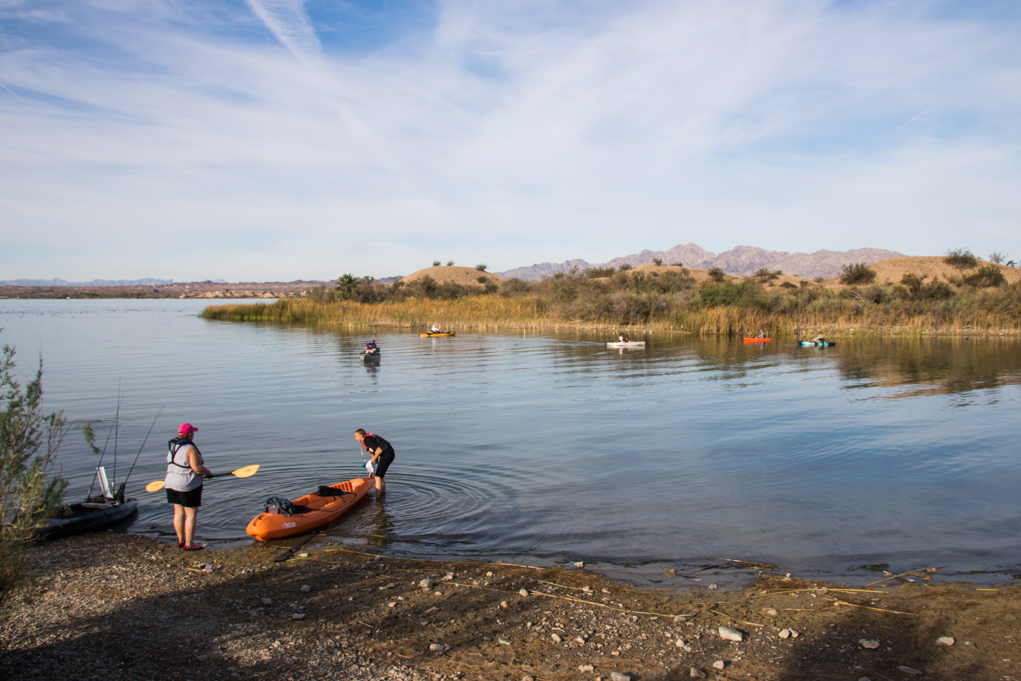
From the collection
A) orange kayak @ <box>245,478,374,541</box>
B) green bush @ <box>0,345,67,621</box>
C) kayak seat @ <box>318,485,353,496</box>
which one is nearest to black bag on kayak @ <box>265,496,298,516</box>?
orange kayak @ <box>245,478,374,541</box>

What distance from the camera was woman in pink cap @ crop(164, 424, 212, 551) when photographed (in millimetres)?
9016

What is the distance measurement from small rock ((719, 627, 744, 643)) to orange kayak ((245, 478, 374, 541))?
19.6 ft

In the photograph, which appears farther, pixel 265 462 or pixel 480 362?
pixel 480 362

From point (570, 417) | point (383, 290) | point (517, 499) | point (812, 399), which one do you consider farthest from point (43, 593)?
point (383, 290)

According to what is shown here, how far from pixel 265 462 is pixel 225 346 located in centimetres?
3241

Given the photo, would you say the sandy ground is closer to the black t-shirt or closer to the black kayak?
the black kayak

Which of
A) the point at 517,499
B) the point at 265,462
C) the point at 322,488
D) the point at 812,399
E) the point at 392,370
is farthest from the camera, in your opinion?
the point at 392,370

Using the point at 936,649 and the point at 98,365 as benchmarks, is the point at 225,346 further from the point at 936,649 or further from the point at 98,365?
the point at 936,649

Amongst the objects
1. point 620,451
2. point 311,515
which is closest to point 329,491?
point 311,515

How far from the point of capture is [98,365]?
3247 centimetres

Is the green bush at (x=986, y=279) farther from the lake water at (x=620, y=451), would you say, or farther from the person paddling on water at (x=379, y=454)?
the person paddling on water at (x=379, y=454)

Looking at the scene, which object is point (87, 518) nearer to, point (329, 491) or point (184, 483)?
point (184, 483)

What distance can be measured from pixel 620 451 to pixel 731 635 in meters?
8.54

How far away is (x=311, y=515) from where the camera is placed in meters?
9.78
